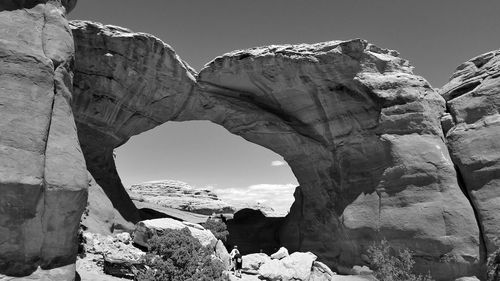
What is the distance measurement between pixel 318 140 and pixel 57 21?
15648 millimetres

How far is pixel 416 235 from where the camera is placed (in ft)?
54.5

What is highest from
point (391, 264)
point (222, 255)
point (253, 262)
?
point (391, 264)

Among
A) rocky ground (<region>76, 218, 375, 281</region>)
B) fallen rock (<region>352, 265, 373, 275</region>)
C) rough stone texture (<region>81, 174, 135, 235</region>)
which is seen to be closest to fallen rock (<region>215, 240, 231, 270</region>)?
rocky ground (<region>76, 218, 375, 281</region>)

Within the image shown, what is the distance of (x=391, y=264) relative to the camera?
51.4 feet

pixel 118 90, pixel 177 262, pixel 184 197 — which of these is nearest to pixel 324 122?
pixel 118 90

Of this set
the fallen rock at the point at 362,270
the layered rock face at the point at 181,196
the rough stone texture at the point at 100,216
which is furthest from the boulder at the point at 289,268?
the layered rock face at the point at 181,196

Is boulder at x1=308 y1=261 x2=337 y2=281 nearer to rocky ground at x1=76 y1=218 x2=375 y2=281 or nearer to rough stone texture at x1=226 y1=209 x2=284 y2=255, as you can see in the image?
rocky ground at x1=76 y1=218 x2=375 y2=281

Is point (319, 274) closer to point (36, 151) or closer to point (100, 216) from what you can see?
point (100, 216)

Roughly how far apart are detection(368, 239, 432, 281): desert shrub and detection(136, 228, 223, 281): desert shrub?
25.0ft

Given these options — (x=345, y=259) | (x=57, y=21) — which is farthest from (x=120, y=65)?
(x=345, y=259)

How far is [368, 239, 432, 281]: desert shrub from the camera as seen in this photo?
1490 centimetres

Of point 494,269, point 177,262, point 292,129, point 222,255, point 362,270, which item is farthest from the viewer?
point 292,129

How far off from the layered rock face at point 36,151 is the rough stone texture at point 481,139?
16.4 metres

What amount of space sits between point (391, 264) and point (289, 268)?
446cm
